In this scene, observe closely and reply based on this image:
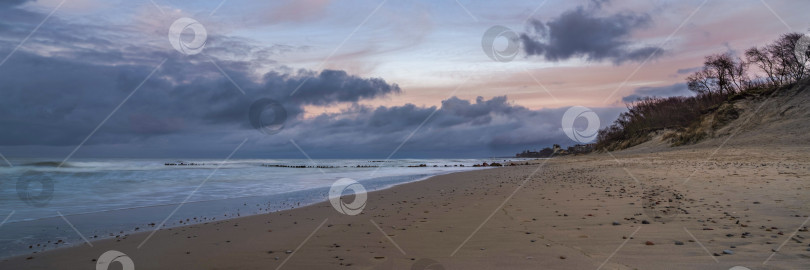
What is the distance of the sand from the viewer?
15.4 feet

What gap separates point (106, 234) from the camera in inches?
297

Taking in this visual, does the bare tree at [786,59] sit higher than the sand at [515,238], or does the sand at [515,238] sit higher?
the bare tree at [786,59]

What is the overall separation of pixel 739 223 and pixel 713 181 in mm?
6035

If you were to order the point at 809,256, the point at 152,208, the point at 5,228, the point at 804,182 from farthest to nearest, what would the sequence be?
the point at 152,208, the point at 804,182, the point at 5,228, the point at 809,256

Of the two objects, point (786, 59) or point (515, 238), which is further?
point (786, 59)

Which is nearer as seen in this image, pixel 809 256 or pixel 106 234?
pixel 809 256

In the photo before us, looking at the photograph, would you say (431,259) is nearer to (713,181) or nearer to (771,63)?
(713,181)

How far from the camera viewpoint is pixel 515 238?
5.89 metres

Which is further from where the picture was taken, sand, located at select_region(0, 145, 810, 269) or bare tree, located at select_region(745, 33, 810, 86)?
bare tree, located at select_region(745, 33, 810, 86)

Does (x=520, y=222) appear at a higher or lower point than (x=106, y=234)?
lower

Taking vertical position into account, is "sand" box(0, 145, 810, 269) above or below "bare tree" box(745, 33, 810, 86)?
below

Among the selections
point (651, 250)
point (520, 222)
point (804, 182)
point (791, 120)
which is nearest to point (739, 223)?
point (651, 250)

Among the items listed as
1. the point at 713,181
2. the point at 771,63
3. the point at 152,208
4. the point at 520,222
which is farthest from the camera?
the point at 771,63

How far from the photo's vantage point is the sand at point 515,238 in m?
4.69
